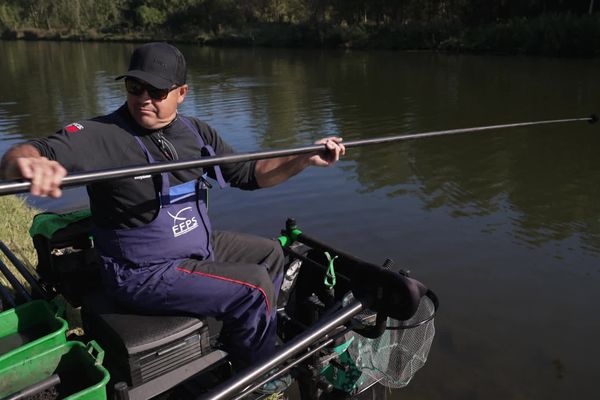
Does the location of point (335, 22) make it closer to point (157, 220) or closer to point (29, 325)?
point (157, 220)

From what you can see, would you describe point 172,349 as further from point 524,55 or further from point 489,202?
point 524,55

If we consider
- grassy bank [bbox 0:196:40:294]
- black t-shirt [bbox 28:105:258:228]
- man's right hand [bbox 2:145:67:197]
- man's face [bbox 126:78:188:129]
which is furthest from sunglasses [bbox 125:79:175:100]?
grassy bank [bbox 0:196:40:294]

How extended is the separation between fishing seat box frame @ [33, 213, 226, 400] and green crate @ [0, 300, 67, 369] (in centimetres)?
15

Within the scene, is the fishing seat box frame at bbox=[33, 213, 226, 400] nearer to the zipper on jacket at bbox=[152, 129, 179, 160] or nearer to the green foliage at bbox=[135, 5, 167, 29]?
the zipper on jacket at bbox=[152, 129, 179, 160]

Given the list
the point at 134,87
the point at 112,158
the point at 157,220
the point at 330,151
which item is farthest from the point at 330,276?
the point at 134,87

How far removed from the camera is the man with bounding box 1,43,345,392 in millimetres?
2342

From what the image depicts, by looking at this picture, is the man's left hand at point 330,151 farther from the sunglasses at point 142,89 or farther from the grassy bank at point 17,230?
the grassy bank at point 17,230

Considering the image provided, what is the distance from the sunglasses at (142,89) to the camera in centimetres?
248

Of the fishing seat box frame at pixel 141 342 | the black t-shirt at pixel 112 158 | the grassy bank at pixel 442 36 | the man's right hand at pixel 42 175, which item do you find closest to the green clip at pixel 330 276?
the fishing seat box frame at pixel 141 342

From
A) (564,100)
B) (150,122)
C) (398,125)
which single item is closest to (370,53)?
(564,100)

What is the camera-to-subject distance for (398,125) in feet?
41.5

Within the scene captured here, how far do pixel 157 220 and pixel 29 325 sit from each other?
0.72 meters

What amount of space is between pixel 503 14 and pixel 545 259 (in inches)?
1416

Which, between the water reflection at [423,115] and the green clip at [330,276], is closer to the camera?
the green clip at [330,276]
